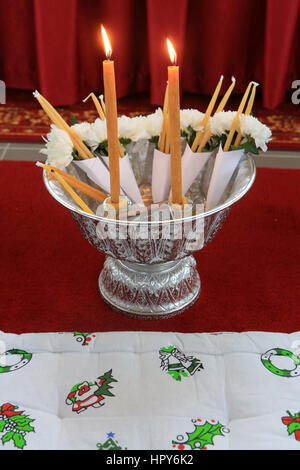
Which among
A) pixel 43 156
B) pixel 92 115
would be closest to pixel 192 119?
pixel 43 156

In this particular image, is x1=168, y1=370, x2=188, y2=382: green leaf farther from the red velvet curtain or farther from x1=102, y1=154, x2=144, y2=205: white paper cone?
the red velvet curtain

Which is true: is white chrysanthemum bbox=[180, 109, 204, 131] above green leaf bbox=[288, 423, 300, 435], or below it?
above

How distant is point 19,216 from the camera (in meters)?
0.81

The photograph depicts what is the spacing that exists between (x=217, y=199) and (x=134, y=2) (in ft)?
2.86

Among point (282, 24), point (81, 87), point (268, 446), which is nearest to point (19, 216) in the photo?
point (268, 446)

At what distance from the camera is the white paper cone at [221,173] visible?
588 mm

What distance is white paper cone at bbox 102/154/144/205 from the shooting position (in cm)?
62

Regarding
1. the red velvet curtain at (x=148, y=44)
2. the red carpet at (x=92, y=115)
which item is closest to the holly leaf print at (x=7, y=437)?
the red carpet at (x=92, y=115)

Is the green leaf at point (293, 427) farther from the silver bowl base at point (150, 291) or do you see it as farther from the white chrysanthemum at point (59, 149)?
the white chrysanthemum at point (59, 149)

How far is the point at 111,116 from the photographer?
51cm

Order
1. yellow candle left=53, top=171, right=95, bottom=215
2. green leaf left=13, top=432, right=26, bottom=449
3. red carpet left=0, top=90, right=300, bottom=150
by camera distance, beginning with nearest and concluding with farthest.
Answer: green leaf left=13, top=432, right=26, bottom=449 < yellow candle left=53, top=171, right=95, bottom=215 < red carpet left=0, top=90, right=300, bottom=150

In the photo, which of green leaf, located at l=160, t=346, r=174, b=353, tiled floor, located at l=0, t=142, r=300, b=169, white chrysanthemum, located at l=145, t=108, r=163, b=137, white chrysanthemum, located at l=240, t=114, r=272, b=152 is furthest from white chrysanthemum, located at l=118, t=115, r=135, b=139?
tiled floor, located at l=0, t=142, r=300, b=169

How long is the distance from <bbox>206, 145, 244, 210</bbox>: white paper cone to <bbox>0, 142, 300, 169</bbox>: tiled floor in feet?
1.75

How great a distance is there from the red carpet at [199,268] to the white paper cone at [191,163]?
14cm
